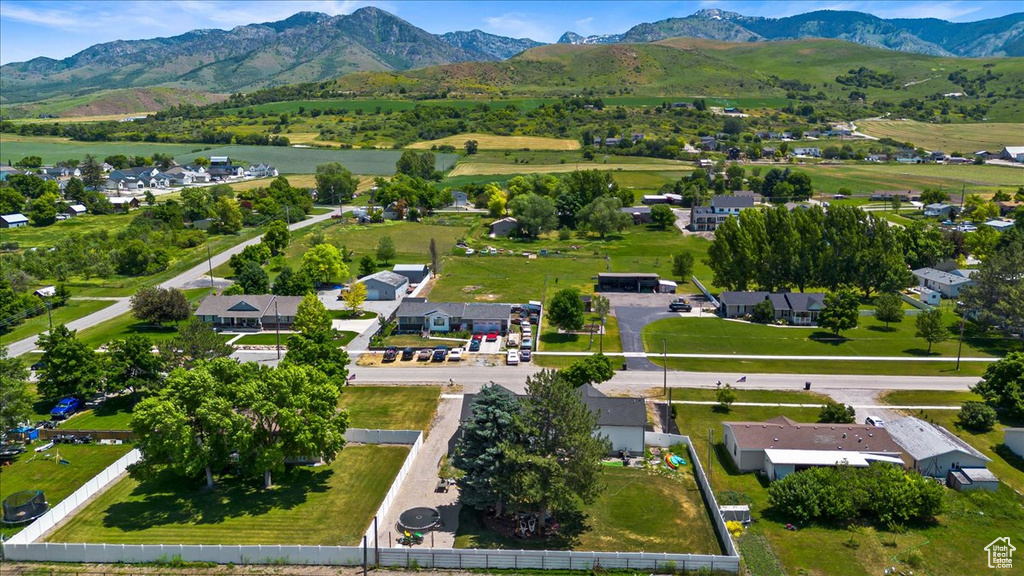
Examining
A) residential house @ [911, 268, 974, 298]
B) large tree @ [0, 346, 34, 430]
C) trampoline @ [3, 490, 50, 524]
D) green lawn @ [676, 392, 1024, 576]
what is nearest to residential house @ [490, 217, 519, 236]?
residential house @ [911, 268, 974, 298]

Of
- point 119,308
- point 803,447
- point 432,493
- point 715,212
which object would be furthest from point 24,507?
point 715,212

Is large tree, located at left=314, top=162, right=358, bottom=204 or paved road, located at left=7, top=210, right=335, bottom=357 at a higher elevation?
large tree, located at left=314, top=162, right=358, bottom=204

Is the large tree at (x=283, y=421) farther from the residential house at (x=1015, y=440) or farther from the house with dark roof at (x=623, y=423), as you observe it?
the residential house at (x=1015, y=440)

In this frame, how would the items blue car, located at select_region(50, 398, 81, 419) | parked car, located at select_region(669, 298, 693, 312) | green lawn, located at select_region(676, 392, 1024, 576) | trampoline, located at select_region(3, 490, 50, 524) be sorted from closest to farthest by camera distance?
green lawn, located at select_region(676, 392, 1024, 576) → trampoline, located at select_region(3, 490, 50, 524) → blue car, located at select_region(50, 398, 81, 419) → parked car, located at select_region(669, 298, 693, 312)

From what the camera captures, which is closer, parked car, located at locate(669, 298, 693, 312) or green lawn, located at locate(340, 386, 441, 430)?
green lawn, located at locate(340, 386, 441, 430)

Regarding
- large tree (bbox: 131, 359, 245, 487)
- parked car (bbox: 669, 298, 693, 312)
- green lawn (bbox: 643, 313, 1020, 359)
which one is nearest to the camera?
large tree (bbox: 131, 359, 245, 487)

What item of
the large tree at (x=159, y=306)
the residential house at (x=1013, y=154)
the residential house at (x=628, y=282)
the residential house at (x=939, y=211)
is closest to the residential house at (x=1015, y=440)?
the residential house at (x=628, y=282)

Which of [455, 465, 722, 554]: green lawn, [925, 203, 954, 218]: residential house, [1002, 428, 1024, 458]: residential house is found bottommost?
[455, 465, 722, 554]: green lawn

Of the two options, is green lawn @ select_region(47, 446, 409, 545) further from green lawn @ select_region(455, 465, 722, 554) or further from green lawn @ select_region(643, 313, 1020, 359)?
green lawn @ select_region(643, 313, 1020, 359)
